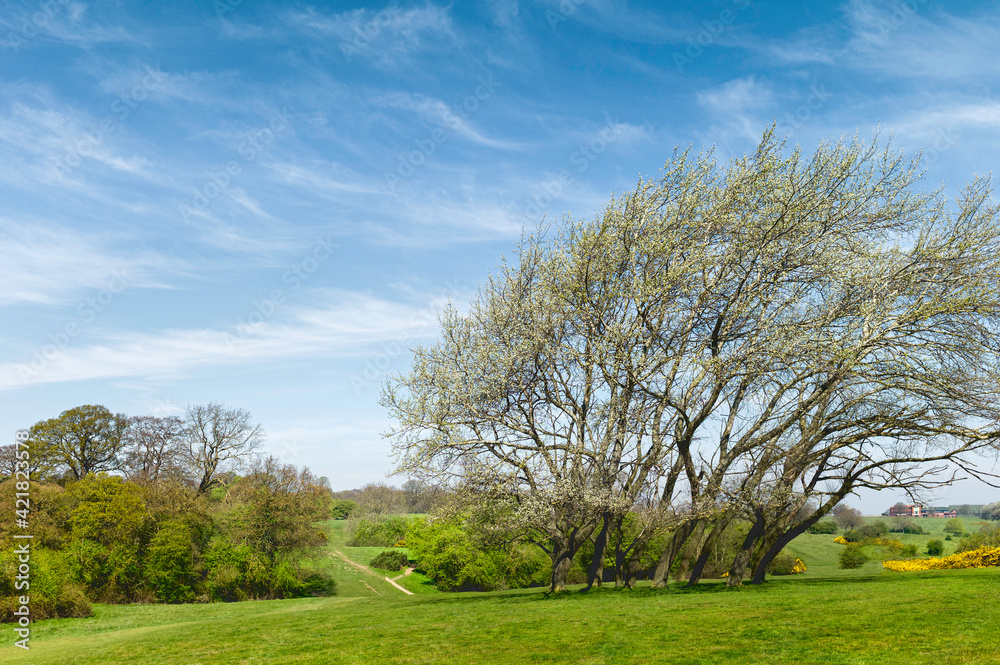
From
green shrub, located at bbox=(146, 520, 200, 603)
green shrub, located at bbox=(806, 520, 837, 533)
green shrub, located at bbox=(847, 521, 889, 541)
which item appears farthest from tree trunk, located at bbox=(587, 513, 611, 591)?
green shrub, located at bbox=(806, 520, 837, 533)

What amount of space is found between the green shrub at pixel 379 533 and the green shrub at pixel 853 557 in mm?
44998

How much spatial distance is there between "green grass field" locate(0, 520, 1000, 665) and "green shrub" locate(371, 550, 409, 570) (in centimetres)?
3874

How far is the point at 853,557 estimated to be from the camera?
3956cm

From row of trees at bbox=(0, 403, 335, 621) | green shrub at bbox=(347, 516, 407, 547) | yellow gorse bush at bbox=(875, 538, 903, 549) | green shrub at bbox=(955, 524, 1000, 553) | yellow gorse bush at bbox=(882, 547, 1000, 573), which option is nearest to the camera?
yellow gorse bush at bbox=(882, 547, 1000, 573)

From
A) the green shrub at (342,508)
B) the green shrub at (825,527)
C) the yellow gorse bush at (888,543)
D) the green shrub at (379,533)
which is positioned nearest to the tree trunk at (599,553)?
the yellow gorse bush at (888,543)

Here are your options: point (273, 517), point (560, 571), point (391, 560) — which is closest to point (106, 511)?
point (273, 517)

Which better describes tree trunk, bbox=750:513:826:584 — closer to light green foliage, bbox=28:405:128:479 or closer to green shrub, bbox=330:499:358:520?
light green foliage, bbox=28:405:128:479

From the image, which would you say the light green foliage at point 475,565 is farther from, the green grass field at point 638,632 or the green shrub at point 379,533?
the green shrub at point 379,533

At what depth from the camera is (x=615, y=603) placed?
1630 centimetres

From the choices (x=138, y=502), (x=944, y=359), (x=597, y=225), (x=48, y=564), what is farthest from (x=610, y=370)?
(x=138, y=502)

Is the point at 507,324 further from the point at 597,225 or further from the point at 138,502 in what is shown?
the point at 138,502

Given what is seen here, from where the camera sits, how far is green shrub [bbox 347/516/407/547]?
7025cm

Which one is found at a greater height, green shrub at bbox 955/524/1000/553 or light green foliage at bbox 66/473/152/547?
light green foliage at bbox 66/473/152/547

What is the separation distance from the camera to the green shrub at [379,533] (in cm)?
7025
